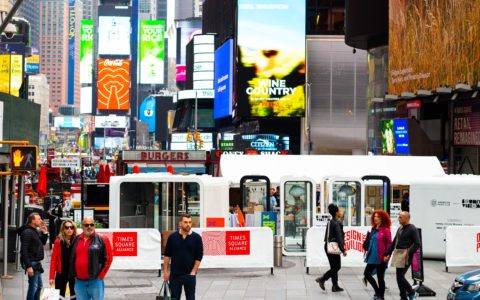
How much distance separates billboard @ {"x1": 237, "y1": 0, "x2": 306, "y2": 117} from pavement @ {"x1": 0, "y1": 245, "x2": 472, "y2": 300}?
6411 cm

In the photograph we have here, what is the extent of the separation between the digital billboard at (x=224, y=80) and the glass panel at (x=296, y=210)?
8159 centimetres

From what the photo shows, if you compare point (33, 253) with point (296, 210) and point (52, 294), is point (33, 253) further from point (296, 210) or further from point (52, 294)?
point (296, 210)

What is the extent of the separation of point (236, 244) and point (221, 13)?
109 meters

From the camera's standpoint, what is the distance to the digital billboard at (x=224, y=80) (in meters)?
108

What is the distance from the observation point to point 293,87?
86375 millimetres

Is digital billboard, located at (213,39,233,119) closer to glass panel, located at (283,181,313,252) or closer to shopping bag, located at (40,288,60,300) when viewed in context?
glass panel, located at (283,181,313,252)

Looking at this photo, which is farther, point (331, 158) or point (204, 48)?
point (204, 48)

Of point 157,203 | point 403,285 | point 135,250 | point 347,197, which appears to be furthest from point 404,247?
point 347,197

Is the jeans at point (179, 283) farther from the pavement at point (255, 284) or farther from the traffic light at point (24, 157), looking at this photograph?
the traffic light at point (24, 157)

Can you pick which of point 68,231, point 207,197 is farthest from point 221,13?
point 68,231

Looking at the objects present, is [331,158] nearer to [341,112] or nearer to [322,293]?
[322,293]

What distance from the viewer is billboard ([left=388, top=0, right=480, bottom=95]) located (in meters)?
42.7

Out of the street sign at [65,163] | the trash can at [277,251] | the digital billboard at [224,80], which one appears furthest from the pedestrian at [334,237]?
the digital billboard at [224,80]

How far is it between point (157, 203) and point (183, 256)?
33.1ft
